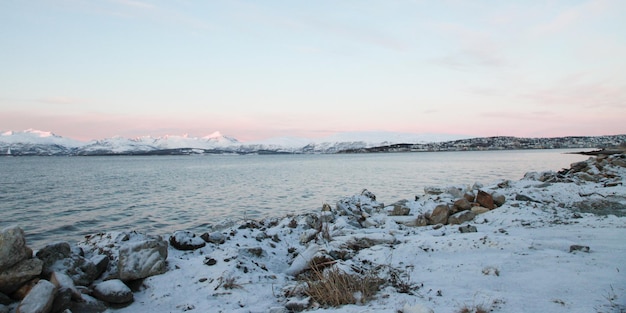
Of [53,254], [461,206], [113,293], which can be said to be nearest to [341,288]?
[113,293]

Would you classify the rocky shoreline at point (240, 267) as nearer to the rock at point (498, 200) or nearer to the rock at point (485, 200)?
the rock at point (485, 200)

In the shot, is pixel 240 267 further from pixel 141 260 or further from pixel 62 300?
pixel 62 300

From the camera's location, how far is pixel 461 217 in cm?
1028

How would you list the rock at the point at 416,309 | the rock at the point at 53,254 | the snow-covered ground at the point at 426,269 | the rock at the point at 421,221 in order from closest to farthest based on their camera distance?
the rock at the point at 416,309, the snow-covered ground at the point at 426,269, the rock at the point at 53,254, the rock at the point at 421,221

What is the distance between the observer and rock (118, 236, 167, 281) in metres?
6.01

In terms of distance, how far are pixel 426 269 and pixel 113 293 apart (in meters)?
4.67

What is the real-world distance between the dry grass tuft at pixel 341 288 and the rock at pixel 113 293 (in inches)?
105

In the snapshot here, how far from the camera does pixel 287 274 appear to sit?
647 cm

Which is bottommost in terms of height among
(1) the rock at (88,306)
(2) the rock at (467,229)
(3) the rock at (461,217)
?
(1) the rock at (88,306)

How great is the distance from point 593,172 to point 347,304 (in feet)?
71.3

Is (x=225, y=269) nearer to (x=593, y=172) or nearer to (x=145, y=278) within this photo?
(x=145, y=278)

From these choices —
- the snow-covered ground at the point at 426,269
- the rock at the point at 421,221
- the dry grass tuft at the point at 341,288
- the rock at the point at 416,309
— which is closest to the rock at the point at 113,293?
the snow-covered ground at the point at 426,269

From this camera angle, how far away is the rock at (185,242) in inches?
300

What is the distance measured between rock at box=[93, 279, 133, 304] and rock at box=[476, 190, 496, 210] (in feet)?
32.6
